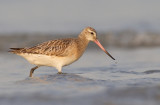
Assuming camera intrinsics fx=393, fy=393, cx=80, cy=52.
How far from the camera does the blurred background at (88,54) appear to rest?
709 cm

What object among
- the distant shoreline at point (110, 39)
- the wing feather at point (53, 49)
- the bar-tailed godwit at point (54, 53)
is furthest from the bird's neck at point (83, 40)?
the distant shoreline at point (110, 39)

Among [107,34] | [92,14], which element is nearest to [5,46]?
[107,34]

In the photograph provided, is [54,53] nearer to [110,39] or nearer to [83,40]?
[83,40]

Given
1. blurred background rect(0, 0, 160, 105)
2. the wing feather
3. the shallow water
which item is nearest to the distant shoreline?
blurred background rect(0, 0, 160, 105)

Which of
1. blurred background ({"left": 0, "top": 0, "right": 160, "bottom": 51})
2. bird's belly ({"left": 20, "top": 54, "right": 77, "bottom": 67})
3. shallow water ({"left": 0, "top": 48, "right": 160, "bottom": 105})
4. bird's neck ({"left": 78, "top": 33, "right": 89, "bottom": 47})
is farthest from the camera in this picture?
blurred background ({"left": 0, "top": 0, "right": 160, "bottom": 51})

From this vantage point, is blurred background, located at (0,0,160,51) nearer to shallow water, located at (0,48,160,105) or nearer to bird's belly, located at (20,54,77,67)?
shallow water, located at (0,48,160,105)

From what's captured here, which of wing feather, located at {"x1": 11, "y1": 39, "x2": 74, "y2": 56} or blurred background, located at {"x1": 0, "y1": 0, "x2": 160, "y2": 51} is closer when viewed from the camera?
wing feather, located at {"x1": 11, "y1": 39, "x2": 74, "y2": 56}

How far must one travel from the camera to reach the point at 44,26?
19.6m

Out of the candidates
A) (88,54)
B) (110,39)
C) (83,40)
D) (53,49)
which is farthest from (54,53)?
(110,39)

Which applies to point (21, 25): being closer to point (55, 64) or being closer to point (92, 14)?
point (92, 14)

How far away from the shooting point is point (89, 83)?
27.2 ft

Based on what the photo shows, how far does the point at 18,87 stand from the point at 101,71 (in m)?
2.99

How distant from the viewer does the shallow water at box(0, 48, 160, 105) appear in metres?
6.86

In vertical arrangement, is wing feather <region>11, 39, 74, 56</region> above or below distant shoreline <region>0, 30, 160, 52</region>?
below
